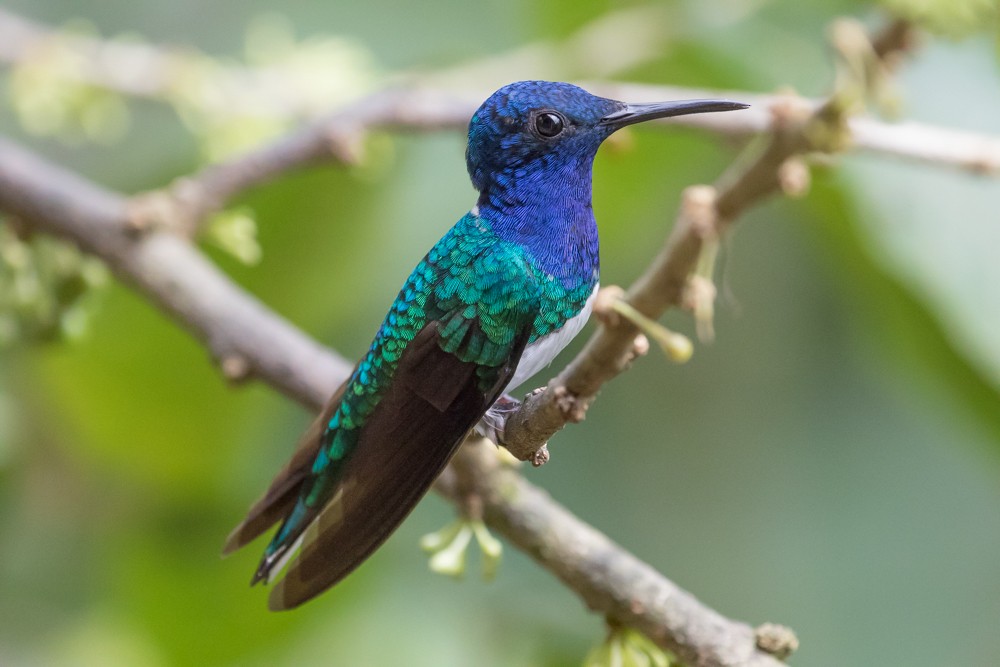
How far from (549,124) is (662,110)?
0.31 ft

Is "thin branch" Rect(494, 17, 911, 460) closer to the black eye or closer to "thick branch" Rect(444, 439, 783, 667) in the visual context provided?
the black eye

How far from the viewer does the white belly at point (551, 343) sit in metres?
0.58

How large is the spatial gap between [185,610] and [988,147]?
4.25 ft

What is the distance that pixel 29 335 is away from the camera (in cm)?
118

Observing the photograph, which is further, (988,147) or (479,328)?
(988,147)

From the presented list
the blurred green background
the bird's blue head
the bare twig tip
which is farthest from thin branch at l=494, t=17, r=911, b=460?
the blurred green background

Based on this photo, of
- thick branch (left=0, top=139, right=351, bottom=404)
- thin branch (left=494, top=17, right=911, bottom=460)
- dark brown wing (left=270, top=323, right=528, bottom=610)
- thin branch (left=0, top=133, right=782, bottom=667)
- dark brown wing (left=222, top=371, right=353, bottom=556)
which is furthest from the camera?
thick branch (left=0, top=139, right=351, bottom=404)

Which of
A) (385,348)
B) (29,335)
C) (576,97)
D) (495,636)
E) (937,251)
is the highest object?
(937,251)

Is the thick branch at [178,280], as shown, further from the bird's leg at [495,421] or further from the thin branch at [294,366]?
the bird's leg at [495,421]

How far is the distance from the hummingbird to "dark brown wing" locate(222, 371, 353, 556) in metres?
0.04

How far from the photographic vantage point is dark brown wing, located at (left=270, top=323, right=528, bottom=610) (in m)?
0.55

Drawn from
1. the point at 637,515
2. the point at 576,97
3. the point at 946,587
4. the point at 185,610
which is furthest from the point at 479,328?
the point at 946,587

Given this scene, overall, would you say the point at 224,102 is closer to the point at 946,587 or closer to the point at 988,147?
the point at 988,147

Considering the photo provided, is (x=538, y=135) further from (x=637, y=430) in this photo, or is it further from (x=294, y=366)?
(x=637, y=430)
